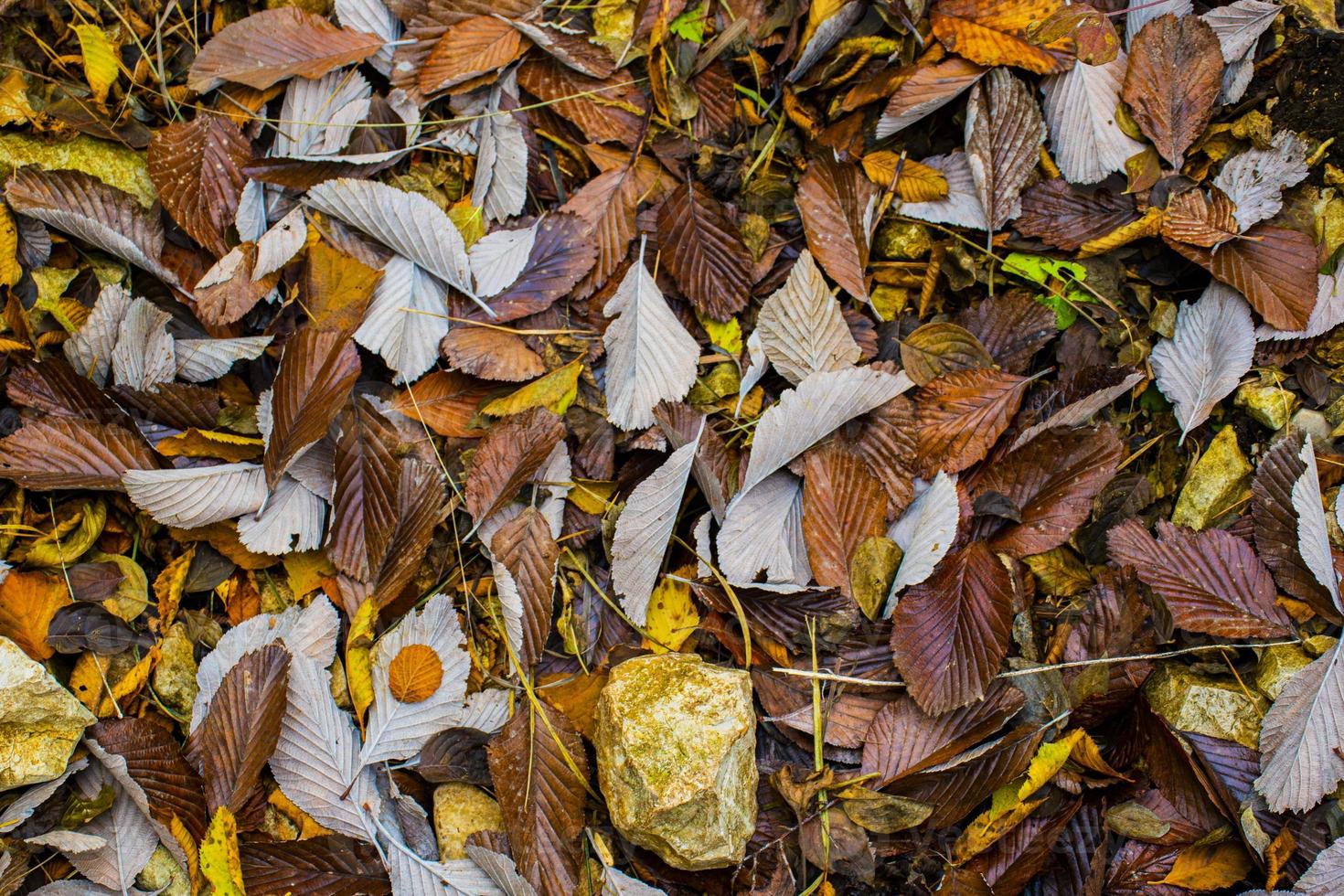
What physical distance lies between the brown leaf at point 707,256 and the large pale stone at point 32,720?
1.33 meters

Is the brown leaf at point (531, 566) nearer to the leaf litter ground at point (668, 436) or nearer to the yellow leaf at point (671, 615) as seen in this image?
the leaf litter ground at point (668, 436)

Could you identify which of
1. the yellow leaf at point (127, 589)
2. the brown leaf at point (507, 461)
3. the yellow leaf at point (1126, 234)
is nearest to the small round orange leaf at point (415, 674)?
the brown leaf at point (507, 461)

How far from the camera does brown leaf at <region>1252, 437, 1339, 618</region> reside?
1622 millimetres

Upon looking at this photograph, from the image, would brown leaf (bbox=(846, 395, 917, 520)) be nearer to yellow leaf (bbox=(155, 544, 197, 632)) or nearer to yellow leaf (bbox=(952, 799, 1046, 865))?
yellow leaf (bbox=(952, 799, 1046, 865))

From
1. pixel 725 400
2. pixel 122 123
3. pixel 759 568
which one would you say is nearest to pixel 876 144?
pixel 725 400

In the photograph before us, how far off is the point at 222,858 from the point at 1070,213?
1.97m

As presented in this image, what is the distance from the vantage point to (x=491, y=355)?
1746mm

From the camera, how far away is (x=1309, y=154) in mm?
1697

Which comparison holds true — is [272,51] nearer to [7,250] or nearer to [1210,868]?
[7,250]

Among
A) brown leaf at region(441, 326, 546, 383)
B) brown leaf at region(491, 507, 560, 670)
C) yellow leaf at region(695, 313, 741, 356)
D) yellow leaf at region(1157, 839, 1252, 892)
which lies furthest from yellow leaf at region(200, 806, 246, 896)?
yellow leaf at region(1157, 839, 1252, 892)

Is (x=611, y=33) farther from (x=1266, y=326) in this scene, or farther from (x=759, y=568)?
(x=1266, y=326)

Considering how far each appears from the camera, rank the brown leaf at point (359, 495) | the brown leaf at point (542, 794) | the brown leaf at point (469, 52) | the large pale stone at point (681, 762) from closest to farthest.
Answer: the large pale stone at point (681, 762) < the brown leaf at point (542, 794) < the brown leaf at point (359, 495) < the brown leaf at point (469, 52)

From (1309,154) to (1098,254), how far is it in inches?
15.9

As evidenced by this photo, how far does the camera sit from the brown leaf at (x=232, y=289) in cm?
173
